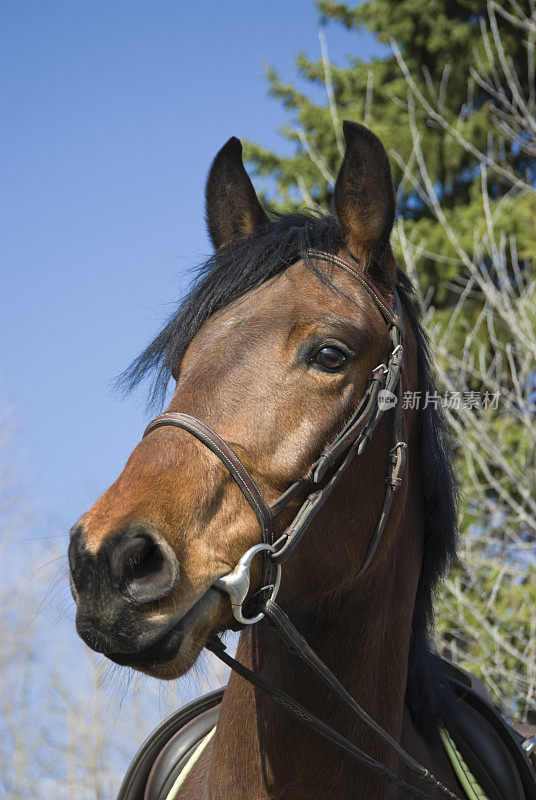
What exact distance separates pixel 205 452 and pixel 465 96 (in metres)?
10.4

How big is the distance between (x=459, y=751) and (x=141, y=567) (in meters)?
1.69

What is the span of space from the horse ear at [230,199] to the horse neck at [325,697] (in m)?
1.22

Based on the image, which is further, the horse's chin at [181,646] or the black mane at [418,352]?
the black mane at [418,352]

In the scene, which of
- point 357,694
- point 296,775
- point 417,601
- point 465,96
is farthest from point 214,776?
point 465,96

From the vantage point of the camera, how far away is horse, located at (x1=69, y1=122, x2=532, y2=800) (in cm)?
187

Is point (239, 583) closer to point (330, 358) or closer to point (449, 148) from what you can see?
point (330, 358)

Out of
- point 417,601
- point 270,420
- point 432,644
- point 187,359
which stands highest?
point 187,359

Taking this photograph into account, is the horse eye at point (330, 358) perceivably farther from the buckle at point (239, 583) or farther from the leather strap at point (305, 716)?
the leather strap at point (305, 716)

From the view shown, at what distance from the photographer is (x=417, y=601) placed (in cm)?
281

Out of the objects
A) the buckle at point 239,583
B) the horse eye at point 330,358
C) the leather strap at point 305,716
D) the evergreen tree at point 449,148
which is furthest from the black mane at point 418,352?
the evergreen tree at point 449,148

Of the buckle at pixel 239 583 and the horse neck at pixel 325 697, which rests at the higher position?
the buckle at pixel 239 583

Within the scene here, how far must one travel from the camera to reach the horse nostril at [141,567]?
1785 mm

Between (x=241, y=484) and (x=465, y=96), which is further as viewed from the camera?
(x=465, y=96)

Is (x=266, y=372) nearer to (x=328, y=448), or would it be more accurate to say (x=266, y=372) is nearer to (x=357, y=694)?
(x=328, y=448)
